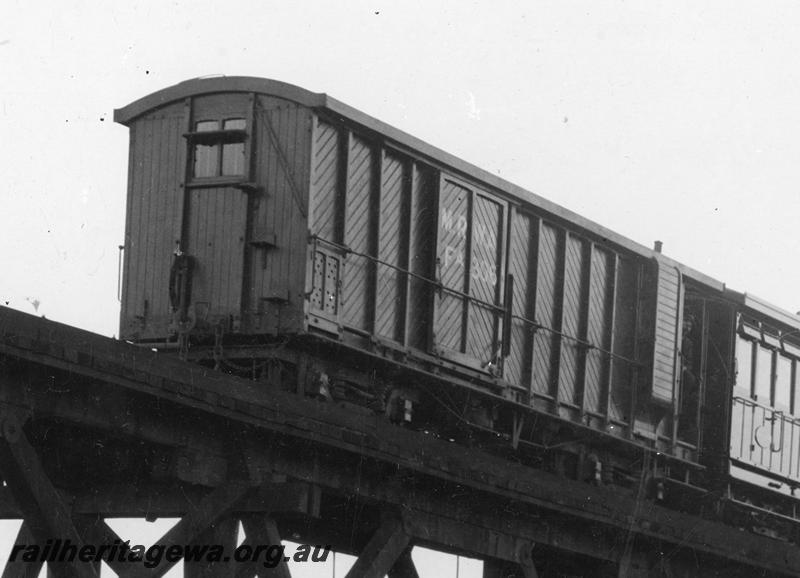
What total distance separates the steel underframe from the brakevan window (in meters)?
4.18

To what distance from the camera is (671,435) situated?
21750 millimetres

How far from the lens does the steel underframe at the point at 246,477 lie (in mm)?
9906

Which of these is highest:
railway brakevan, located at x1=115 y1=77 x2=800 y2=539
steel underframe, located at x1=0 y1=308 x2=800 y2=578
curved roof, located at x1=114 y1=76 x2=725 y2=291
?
curved roof, located at x1=114 y1=76 x2=725 y2=291

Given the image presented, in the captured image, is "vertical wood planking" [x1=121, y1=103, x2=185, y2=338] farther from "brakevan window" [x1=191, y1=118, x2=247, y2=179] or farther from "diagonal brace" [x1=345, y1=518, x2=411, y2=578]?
"diagonal brace" [x1=345, y1=518, x2=411, y2=578]

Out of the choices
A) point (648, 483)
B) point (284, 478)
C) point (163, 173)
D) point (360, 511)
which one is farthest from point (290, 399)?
point (648, 483)

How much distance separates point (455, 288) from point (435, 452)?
5.58m

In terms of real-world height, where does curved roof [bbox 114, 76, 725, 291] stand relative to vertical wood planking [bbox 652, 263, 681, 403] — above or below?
above

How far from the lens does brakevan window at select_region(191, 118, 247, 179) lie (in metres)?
16.4

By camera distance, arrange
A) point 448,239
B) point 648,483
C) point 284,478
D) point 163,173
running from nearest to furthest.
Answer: point 284,478
point 163,173
point 448,239
point 648,483

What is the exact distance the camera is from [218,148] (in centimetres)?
1656

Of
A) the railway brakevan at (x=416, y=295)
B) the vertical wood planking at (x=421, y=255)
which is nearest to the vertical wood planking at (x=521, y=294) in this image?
the railway brakevan at (x=416, y=295)

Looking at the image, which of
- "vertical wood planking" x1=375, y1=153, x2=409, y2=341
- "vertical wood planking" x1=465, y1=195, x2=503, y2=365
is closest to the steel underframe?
"vertical wood planking" x1=375, y1=153, x2=409, y2=341

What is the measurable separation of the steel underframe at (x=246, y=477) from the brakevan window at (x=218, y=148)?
4183mm

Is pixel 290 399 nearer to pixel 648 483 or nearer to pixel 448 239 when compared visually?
pixel 448 239
